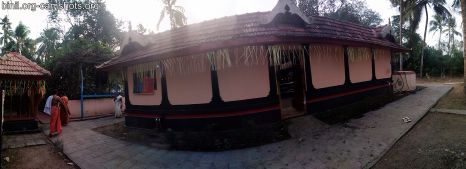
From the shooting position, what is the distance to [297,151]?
6094mm

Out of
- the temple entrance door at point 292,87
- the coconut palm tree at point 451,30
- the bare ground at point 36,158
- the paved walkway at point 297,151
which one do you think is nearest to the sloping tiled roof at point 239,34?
the temple entrance door at point 292,87

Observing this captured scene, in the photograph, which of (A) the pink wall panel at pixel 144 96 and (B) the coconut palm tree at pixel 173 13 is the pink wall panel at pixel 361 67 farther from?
(B) the coconut palm tree at pixel 173 13

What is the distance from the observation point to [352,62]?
10344 mm

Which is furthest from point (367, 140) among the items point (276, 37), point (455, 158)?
point (276, 37)

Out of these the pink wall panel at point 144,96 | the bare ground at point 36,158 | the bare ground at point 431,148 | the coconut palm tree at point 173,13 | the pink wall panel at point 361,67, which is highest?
the coconut palm tree at point 173,13

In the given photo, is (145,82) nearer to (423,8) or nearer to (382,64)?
(382,64)

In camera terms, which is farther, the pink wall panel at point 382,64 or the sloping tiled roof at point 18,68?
the pink wall panel at point 382,64

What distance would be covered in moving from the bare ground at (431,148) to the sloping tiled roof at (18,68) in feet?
38.0

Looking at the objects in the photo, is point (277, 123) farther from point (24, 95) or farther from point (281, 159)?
point (24, 95)

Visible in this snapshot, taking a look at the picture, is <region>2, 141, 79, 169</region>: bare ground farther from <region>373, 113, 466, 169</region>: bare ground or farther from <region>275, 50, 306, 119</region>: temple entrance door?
<region>373, 113, 466, 169</region>: bare ground

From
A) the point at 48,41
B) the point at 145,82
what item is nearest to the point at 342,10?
the point at 145,82

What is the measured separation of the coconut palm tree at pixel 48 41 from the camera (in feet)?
102

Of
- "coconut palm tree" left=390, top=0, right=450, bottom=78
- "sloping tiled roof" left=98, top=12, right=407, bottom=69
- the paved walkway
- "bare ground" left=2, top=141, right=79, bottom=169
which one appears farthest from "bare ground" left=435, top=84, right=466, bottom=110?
"coconut palm tree" left=390, top=0, right=450, bottom=78

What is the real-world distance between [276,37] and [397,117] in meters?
4.63
